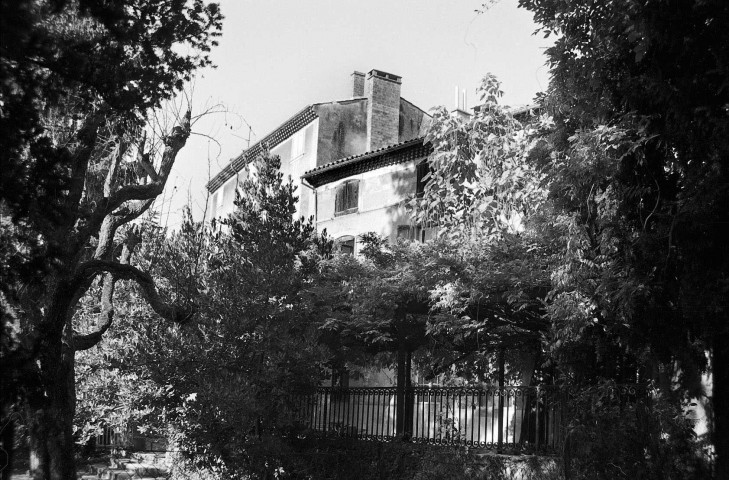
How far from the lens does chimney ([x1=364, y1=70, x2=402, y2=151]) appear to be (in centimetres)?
3503

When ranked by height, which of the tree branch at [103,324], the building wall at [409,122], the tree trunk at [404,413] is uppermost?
the building wall at [409,122]

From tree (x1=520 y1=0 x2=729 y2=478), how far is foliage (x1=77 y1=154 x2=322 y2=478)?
6008 mm

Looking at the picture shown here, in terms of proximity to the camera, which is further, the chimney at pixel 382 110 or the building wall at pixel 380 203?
the chimney at pixel 382 110

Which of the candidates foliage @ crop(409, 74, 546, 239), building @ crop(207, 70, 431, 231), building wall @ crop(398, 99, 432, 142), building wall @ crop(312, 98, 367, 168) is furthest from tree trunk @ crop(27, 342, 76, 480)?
building wall @ crop(398, 99, 432, 142)

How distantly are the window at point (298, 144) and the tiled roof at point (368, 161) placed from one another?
3426 mm

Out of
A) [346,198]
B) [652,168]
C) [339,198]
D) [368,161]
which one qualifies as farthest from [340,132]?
[652,168]

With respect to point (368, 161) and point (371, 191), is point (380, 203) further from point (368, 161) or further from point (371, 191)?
point (368, 161)

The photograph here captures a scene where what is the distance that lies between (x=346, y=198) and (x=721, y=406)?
22.4 m

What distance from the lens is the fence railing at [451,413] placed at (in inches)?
525

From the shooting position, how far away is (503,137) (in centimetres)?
1559

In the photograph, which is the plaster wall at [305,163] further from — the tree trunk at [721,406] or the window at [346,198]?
the tree trunk at [721,406]

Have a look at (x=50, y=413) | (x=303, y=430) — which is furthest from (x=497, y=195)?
(x=50, y=413)

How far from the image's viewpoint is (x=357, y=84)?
1512 inches

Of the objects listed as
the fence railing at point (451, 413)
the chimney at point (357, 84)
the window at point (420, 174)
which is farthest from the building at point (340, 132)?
the fence railing at point (451, 413)
